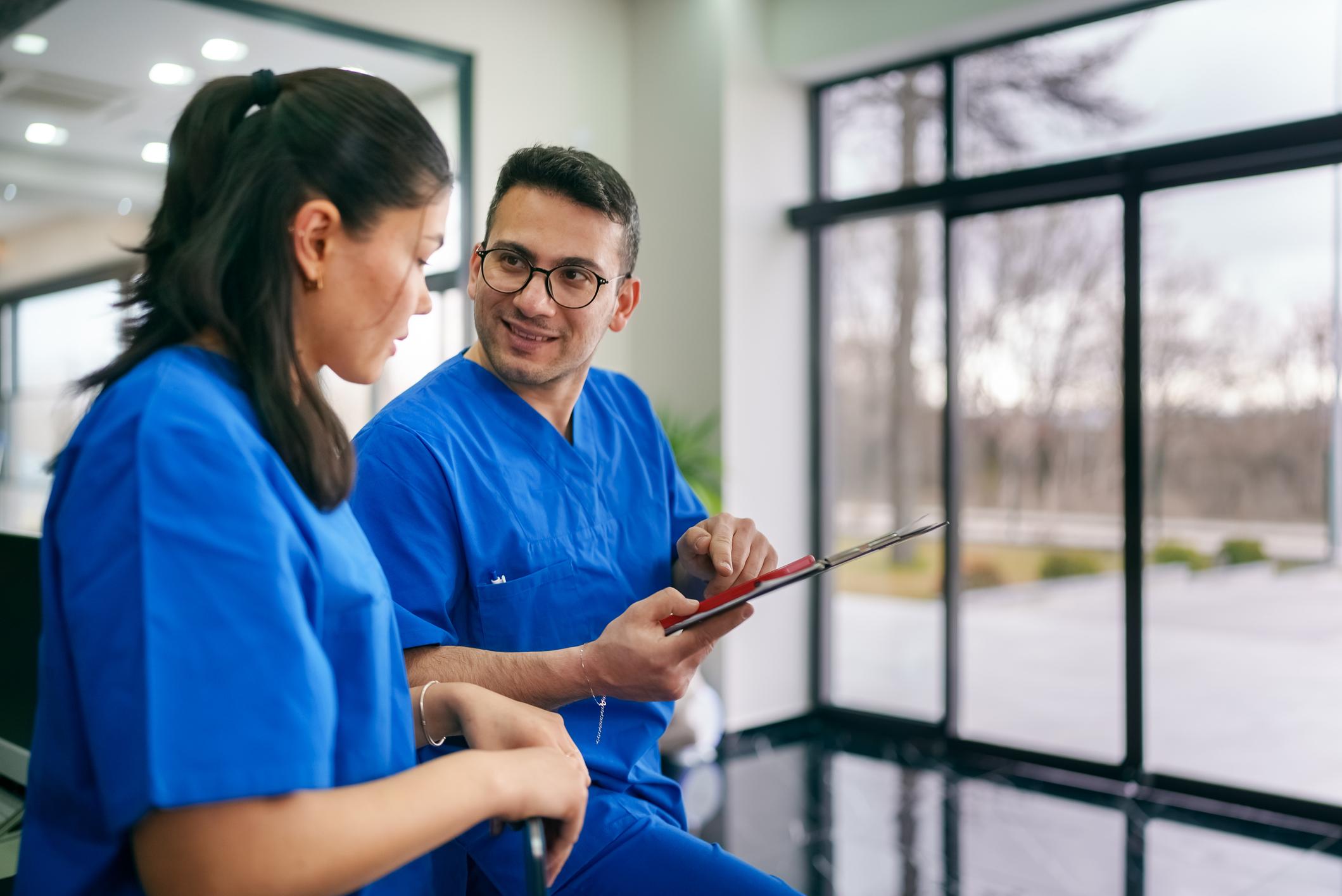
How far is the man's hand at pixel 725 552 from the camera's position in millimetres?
1440

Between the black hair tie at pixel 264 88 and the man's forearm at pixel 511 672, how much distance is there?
0.60 metres

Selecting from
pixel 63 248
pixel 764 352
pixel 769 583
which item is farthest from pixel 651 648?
pixel 764 352

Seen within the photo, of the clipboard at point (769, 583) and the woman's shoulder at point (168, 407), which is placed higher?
the woman's shoulder at point (168, 407)

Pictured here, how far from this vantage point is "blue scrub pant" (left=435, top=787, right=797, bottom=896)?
127 centimetres

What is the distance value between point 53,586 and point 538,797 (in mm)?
389

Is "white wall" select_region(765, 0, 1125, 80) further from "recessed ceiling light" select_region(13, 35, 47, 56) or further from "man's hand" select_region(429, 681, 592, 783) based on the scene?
"man's hand" select_region(429, 681, 592, 783)

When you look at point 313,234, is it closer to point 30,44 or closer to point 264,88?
point 264,88

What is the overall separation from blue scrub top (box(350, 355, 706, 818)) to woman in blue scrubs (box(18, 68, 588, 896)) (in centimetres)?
29

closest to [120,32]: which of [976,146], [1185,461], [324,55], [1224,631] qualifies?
[324,55]

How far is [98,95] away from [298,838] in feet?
11.5

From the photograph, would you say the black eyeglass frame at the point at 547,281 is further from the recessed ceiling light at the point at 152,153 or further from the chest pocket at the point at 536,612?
the recessed ceiling light at the point at 152,153

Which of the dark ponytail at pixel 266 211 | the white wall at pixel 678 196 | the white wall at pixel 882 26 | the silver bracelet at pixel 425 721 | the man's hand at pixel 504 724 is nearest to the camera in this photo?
the dark ponytail at pixel 266 211

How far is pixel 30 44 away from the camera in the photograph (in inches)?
133

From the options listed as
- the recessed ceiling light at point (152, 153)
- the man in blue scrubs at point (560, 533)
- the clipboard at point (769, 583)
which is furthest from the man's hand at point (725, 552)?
the recessed ceiling light at point (152, 153)
